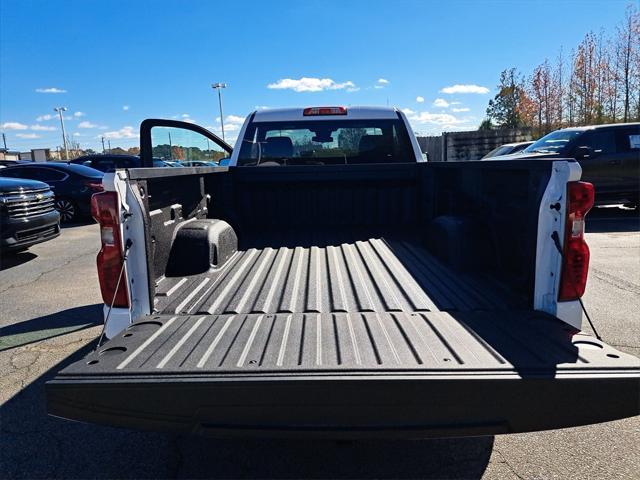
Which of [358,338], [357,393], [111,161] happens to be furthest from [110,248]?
[111,161]

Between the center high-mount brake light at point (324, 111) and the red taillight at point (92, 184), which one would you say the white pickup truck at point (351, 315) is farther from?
the red taillight at point (92, 184)

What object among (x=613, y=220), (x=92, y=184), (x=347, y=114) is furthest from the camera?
(x=92, y=184)

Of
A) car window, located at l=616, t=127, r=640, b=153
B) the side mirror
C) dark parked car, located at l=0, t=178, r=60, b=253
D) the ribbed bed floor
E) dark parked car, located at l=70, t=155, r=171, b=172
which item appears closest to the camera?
the ribbed bed floor

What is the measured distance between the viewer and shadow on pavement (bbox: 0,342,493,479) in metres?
2.25

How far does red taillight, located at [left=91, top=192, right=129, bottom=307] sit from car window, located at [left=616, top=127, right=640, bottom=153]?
38.0ft

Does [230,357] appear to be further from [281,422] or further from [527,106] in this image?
[527,106]

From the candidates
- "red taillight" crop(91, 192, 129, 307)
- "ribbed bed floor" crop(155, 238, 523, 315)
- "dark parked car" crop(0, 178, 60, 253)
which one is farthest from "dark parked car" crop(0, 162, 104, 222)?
"red taillight" crop(91, 192, 129, 307)

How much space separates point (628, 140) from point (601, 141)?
2.21ft

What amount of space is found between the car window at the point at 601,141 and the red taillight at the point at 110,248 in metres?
10.9

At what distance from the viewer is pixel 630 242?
26.2ft

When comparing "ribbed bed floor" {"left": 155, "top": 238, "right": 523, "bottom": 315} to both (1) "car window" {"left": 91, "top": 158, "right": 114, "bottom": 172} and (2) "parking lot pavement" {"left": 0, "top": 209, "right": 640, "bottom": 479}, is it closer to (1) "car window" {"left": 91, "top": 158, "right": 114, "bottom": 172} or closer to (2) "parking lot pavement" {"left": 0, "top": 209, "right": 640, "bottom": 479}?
(2) "parking lot pavement" {"left": 0, "top": 209, "right": 640, "bottom": 479}

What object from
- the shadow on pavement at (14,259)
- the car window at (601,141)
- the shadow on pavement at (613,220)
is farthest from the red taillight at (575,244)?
the car window at (601,141)

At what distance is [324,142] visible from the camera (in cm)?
512

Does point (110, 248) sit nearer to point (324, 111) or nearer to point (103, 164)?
point (324, 111)
